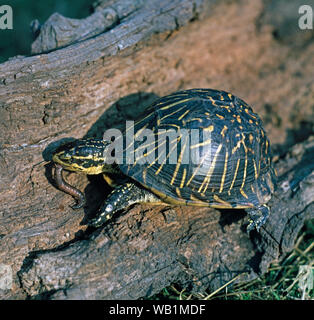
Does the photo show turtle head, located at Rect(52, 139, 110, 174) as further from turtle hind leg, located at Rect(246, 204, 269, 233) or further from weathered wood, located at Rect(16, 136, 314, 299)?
turtle hind leg, located at Rect(246, 204, 269, 233)

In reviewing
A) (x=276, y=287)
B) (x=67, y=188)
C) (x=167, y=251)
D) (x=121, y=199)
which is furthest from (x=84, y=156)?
(x=276, y=287)

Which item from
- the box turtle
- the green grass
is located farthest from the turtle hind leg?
the green grass

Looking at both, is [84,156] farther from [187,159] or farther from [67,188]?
[187,159]

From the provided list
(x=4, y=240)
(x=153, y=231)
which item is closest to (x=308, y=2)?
(x=153, y=231)

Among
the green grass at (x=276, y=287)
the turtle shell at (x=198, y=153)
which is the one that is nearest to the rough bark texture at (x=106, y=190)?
the green grass at (x=276, y=287)

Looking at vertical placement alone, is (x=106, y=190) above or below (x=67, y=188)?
below

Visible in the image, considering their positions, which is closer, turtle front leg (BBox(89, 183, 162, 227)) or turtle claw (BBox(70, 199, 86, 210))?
turtle front leg (BBox(89, 183, 162, 227))
